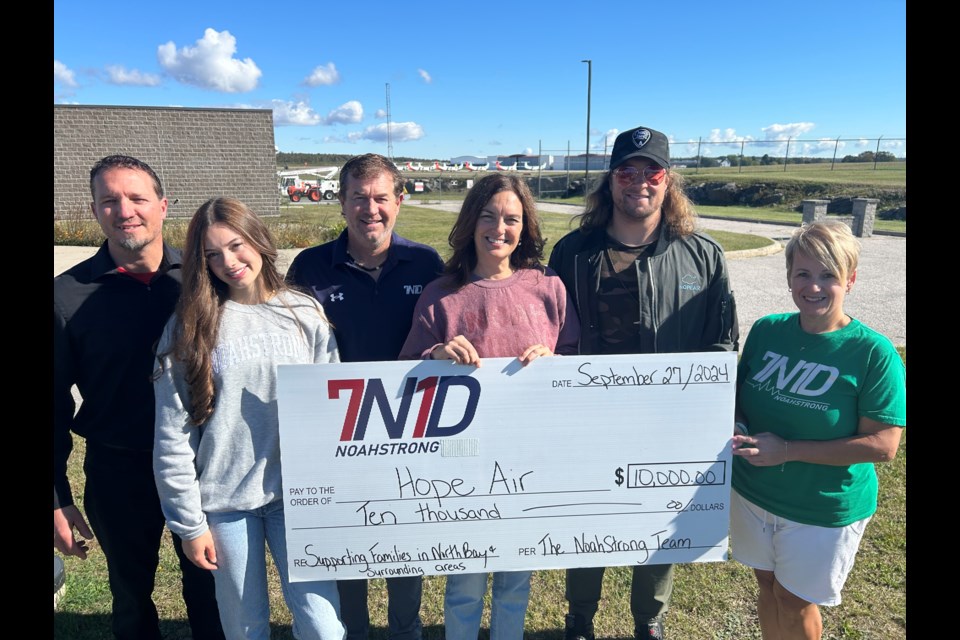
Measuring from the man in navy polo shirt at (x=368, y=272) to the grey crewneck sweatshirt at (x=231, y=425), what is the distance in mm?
272

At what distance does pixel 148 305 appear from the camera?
8.54 feet

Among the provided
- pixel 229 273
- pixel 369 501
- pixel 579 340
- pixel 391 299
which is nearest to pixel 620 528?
pixel 579 340

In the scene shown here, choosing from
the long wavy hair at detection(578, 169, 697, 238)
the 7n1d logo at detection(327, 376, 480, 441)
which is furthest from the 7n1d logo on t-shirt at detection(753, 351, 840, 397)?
the 7n1d logo at detection(327, 376, 480, 441)

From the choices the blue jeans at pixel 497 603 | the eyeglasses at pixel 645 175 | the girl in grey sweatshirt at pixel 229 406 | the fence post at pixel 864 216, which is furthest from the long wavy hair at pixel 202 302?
the fence post at pixel 864 216

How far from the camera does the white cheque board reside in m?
2.60

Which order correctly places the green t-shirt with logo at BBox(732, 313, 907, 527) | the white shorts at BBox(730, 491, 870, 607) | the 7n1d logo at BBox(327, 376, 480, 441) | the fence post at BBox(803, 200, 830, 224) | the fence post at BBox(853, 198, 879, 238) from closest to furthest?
1. the green t-shirt with logo at BBox(732, 313, 907, 527)
2. the white shorts at BBox(730, 491, 870, 607)
3. the 7n1d logo at BBox(327, 376, 480, 441)
4. the fence post at BBox(853, 198, 879, 238)
5. the fence post at BBox(803, 200, 830, 224)

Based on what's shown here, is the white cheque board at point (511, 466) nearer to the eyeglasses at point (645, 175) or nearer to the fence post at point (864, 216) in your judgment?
the eyeglasses at point (645, 175)

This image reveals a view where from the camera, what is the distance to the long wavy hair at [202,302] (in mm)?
2303

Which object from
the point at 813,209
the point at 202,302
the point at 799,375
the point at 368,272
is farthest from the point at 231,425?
the point at 813,209

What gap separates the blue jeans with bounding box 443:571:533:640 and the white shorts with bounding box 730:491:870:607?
3.57 feet

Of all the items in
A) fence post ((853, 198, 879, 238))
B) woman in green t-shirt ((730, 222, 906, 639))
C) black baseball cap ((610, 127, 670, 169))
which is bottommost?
woman in green t-shirt ((730, 222, 906, 639))

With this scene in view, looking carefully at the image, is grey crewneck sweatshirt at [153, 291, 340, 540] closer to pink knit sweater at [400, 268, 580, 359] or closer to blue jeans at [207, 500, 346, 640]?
blue jeans at [207, 500, 346, 640]

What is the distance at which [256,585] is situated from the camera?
248 centimetres
